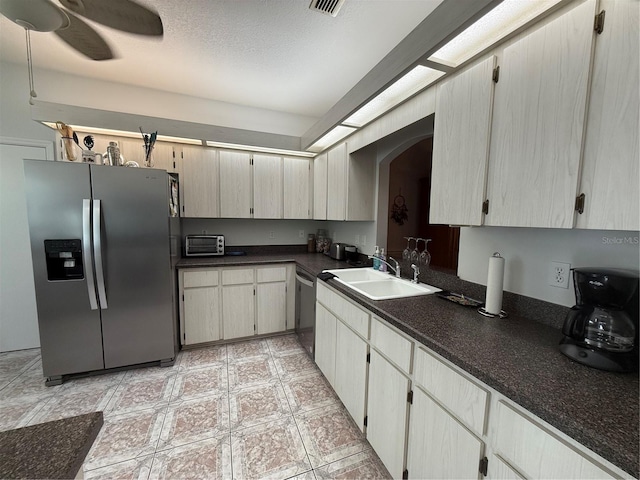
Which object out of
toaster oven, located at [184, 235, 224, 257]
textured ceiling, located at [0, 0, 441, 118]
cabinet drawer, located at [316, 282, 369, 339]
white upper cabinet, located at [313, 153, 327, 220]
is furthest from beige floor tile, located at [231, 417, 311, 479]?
textured ceiling, located at [0, 0, 441, 118]

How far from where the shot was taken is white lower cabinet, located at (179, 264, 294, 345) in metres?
2.69

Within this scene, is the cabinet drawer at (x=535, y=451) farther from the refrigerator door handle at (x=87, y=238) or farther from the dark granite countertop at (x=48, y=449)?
the refrigerator door handle at (x=87, y=238)

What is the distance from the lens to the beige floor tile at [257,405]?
180cm

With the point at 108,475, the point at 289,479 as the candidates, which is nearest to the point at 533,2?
the point at 289,479

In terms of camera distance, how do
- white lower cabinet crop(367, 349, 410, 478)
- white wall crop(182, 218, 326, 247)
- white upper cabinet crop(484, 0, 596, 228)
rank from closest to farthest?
white upper cabinet crop(484, 0, 596, 228) → white lower cabinet crop(367, 349, 410, 478) → white wall crop(182, 218, 326, 247)

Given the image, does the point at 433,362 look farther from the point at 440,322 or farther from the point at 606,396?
the point at 606,396

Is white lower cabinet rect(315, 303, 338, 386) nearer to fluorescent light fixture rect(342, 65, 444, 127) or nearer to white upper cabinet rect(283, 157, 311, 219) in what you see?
white upper cabinet rect(283, 157, 311, 219)

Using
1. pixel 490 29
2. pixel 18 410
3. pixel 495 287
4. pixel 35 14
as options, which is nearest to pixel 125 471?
pixel 18 410

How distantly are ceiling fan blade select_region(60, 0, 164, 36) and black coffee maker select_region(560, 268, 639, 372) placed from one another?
2420mm

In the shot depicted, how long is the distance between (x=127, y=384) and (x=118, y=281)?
904 millimetres

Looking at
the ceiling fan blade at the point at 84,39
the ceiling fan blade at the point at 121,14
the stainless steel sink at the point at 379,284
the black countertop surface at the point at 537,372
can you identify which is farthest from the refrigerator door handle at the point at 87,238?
the black countertop surface at the point at 537,372

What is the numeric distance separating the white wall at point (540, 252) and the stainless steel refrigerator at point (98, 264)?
2539mm

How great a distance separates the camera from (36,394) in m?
2.01

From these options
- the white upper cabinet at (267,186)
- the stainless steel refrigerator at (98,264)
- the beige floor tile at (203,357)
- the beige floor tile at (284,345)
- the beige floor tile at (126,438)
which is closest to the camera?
the beige floor tile at (126,438)
